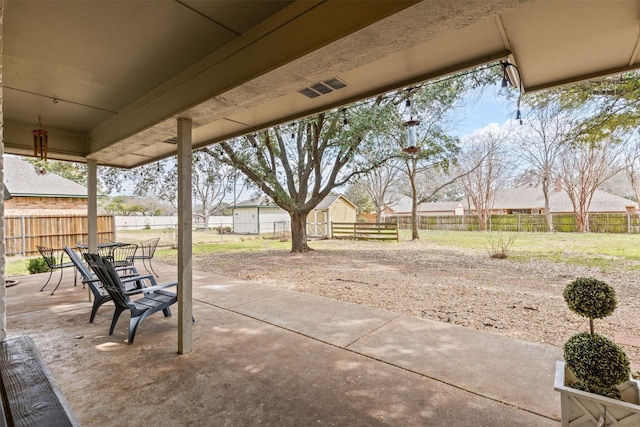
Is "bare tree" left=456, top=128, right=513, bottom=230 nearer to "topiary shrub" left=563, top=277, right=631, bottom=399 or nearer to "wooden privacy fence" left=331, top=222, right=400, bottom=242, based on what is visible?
"wooden privacy fence" left=331, top=222, right=400, bottom=242

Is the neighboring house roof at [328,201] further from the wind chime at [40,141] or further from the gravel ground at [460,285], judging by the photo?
the wind chime at [40,141]

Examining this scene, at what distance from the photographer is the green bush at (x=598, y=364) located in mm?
1407

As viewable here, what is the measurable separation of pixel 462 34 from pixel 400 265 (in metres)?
6.47

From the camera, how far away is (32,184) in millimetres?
11328

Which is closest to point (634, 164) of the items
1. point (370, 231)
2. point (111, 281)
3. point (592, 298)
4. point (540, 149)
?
point (540, 149)

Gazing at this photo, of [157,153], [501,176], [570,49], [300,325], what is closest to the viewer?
[570,49]

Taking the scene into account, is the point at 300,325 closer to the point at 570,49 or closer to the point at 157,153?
the point at 570,49

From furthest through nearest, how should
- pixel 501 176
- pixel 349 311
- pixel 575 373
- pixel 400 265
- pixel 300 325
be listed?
pixel 501 176, pixel 400 265, pixel 349 311, pixel 300 325, pixel 575 373

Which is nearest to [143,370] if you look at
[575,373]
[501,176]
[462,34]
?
[575,373]

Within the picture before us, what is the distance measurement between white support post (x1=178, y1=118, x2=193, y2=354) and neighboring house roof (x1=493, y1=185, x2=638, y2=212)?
27047mm

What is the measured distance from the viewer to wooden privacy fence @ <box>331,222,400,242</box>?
1389 cm

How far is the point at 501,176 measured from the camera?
21672 mm

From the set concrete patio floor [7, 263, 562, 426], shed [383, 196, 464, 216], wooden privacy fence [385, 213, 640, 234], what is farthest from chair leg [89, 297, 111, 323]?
shed [383, 196, 464, 216]

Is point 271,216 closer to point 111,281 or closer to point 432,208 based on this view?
point 111,281
